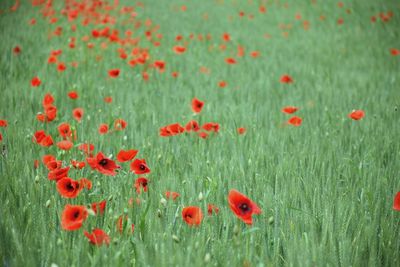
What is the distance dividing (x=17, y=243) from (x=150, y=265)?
42cm

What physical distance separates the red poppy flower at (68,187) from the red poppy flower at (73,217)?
0.50 feet

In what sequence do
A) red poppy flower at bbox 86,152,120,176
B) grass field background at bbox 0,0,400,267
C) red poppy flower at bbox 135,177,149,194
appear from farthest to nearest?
red poppy flower at bbox 135,177,149,194, red poppy flower at bbox 86,152,120,176, grass field background at bbox 0,0,400,267

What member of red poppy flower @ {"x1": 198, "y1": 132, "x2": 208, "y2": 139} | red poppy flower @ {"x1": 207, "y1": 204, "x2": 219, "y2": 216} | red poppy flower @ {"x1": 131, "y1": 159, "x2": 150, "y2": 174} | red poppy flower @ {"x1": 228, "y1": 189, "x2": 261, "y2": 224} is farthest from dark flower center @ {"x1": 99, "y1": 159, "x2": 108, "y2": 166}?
red poppy flower @ {"x1": 198, "y1": 132, "x2": 208, "y2": 139}

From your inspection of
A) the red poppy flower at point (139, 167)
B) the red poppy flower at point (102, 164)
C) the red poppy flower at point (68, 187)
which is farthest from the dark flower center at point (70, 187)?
the red poppy flower at point (139, 167)

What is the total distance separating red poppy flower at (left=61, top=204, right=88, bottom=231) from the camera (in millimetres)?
1093

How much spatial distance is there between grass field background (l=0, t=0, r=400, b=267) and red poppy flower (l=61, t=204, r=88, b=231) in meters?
0.08

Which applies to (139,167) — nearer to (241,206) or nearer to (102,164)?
(102,164)

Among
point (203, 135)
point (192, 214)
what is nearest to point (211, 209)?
point (192, 214)

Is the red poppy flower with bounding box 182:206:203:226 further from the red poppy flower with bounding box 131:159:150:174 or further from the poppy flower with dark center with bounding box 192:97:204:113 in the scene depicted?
the poppy flower with dark center with bounding box 192:97:204:113

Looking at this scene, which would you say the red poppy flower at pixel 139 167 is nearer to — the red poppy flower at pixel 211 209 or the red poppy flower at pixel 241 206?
the red poppy flower at pixel 211 209

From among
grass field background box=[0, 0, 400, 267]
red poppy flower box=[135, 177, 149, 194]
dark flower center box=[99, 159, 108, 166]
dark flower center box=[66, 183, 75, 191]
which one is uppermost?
dark flower center box=[99, 159, 108, 166]

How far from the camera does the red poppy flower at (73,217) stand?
109cm

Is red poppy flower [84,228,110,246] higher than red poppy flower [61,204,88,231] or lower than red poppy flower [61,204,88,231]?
lower

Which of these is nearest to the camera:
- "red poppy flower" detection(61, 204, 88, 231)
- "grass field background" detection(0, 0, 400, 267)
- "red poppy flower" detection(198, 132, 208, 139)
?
"red poppy flower" detection(61, 204, 88, 231)
